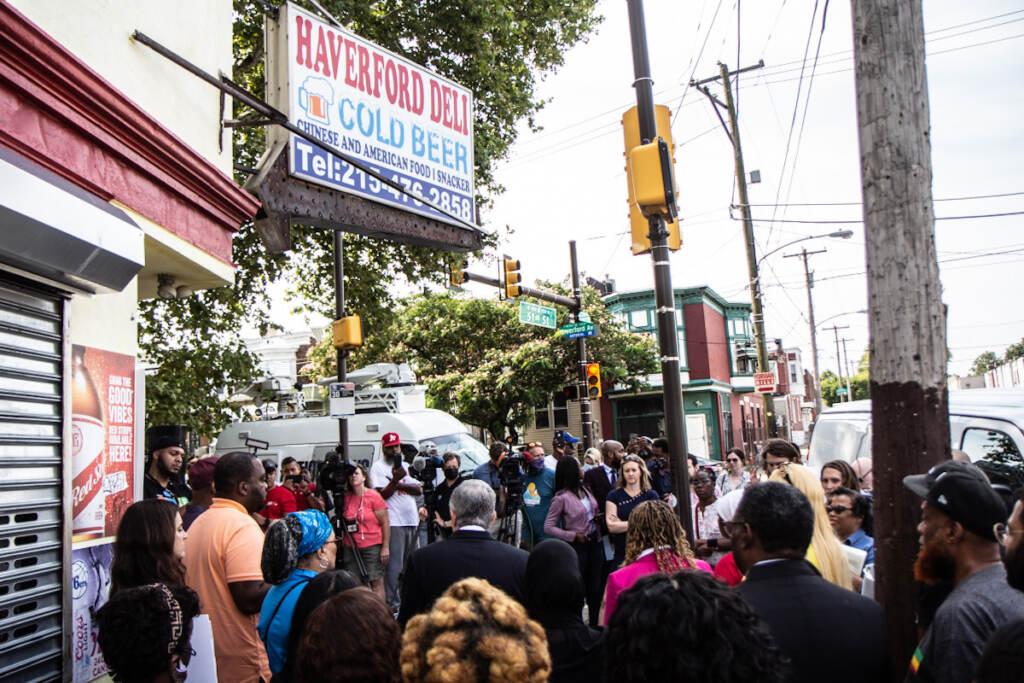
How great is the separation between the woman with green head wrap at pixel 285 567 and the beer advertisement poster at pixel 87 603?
196 centimetres

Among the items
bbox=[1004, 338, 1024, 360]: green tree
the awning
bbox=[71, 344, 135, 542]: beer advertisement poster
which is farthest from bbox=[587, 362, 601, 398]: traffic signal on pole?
bbox=[1004, 338, 1024, 360]: green tree

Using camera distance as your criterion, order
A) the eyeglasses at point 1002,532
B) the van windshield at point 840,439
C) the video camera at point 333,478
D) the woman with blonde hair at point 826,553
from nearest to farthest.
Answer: the eyeglasses at point 1002,532, the woman with blonde hair at point 826,553, the video camera at point 333,478, the van windshield at point 840,439

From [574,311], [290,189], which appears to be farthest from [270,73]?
[574,311]

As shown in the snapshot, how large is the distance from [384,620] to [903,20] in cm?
311

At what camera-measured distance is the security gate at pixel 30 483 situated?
4.11 m

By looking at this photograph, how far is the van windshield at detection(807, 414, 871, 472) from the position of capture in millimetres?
7793

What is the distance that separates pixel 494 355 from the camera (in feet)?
95.0

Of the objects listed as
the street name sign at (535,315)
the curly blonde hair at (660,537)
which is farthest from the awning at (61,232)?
the street name sign at (535,315)

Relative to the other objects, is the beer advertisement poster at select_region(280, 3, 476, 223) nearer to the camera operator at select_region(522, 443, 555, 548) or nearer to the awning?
the awning

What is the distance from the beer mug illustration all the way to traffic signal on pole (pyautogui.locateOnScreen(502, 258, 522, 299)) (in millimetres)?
8324

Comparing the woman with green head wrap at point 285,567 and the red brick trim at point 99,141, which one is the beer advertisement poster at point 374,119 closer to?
the red brick trim at point 99,141

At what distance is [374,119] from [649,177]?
107 inches

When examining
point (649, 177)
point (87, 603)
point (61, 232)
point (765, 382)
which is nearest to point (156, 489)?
point (87, 603)

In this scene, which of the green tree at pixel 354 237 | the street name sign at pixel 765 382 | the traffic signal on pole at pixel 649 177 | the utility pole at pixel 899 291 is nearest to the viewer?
the utility pole at pixel 899 291
